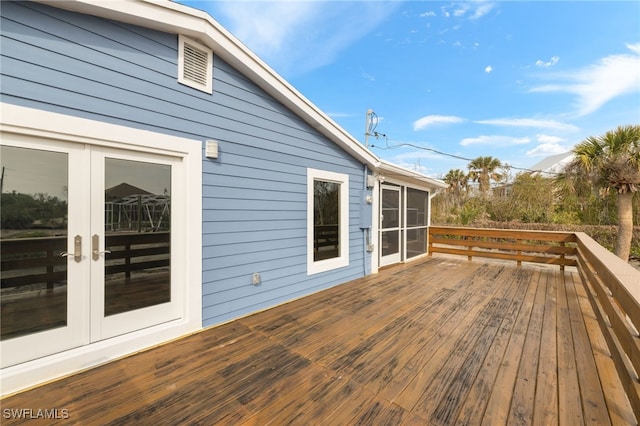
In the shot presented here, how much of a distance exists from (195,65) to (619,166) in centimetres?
1011

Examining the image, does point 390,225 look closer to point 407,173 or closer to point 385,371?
point 407,173

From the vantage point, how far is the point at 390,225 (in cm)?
598

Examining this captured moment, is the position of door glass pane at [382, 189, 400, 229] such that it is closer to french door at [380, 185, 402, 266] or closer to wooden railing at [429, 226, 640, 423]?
french door at [380, 185, 402, 266]


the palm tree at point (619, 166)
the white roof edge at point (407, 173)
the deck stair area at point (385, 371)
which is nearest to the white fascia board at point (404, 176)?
the white roof edge at point (407, 173)

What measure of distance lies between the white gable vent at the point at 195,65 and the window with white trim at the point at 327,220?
71.0 inches

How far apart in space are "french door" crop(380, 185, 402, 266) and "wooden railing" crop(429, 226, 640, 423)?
195cm

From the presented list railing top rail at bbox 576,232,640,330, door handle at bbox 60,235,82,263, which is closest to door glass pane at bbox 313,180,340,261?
door handle at bbox 60,235,82,263

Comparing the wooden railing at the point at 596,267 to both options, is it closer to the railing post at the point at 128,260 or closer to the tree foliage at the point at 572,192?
the tree foliage at the point at 572,192

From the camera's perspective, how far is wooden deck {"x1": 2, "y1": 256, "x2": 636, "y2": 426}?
5.20ft

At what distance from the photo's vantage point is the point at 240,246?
10.2 ft

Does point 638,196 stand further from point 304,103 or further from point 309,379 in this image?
point 309,379

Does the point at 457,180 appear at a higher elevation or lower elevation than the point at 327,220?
higher

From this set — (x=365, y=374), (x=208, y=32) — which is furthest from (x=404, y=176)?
(x=365, y=374)

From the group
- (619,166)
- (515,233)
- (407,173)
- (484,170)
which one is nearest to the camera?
(407,173)
